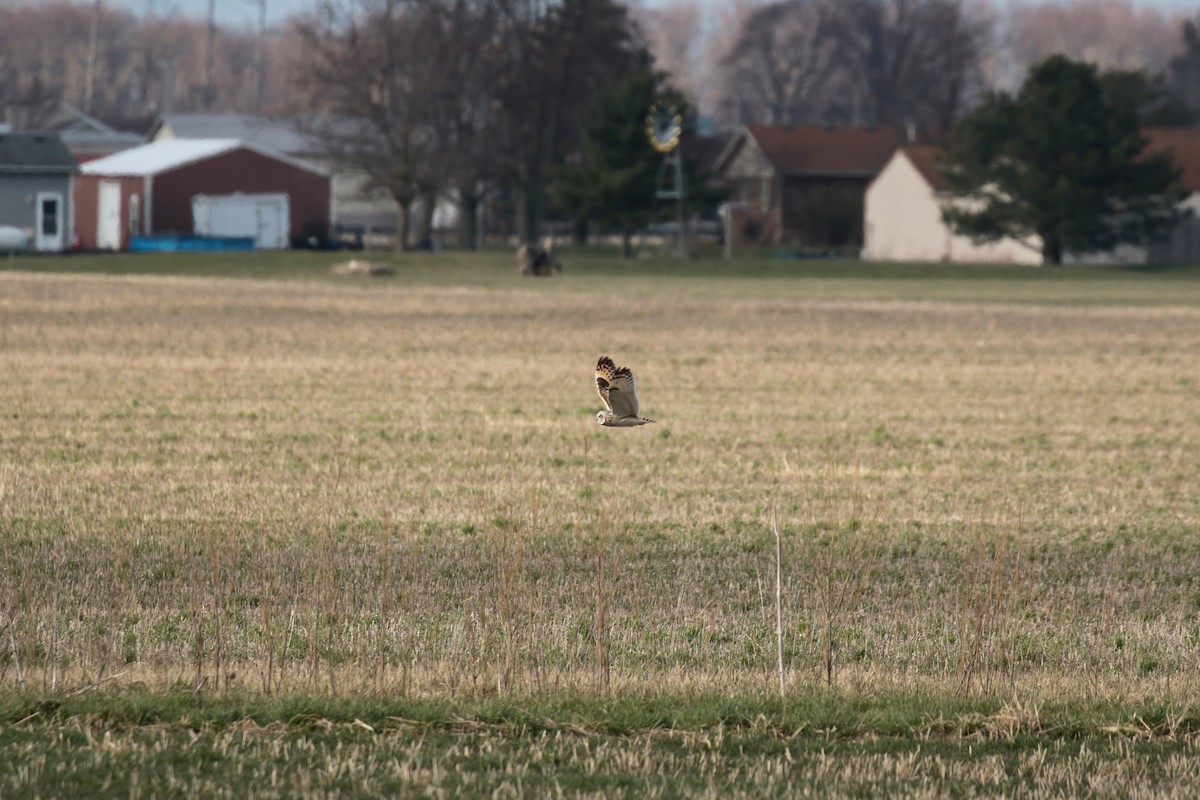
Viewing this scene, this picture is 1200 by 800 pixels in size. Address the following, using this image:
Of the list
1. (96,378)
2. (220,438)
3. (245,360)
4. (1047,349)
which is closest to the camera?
(220,438)

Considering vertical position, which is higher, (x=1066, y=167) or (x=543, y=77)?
(x=543, y=77)

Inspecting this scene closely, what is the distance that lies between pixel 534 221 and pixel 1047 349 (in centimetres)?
5943

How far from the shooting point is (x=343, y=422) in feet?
Answer: 71.9

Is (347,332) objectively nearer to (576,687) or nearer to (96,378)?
(96,378)

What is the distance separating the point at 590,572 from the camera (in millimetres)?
12922

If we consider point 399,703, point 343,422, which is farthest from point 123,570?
point 343,422

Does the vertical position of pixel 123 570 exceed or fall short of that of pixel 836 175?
it falls short

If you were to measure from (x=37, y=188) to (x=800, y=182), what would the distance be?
40.6 metres

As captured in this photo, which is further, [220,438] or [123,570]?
[220,438]

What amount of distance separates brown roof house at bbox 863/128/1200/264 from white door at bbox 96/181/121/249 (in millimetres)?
34006

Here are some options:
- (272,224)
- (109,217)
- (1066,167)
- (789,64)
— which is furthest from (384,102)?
(789,64)

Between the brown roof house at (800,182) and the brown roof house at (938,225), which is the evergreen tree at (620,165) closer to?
the brown roof house at (938,225)

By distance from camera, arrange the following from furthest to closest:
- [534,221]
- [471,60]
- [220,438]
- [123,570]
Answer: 1. [534,221]
2. [471,60]
3. [220,438]
4. [123,570]

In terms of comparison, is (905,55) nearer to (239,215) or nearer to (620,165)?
(620,165)
